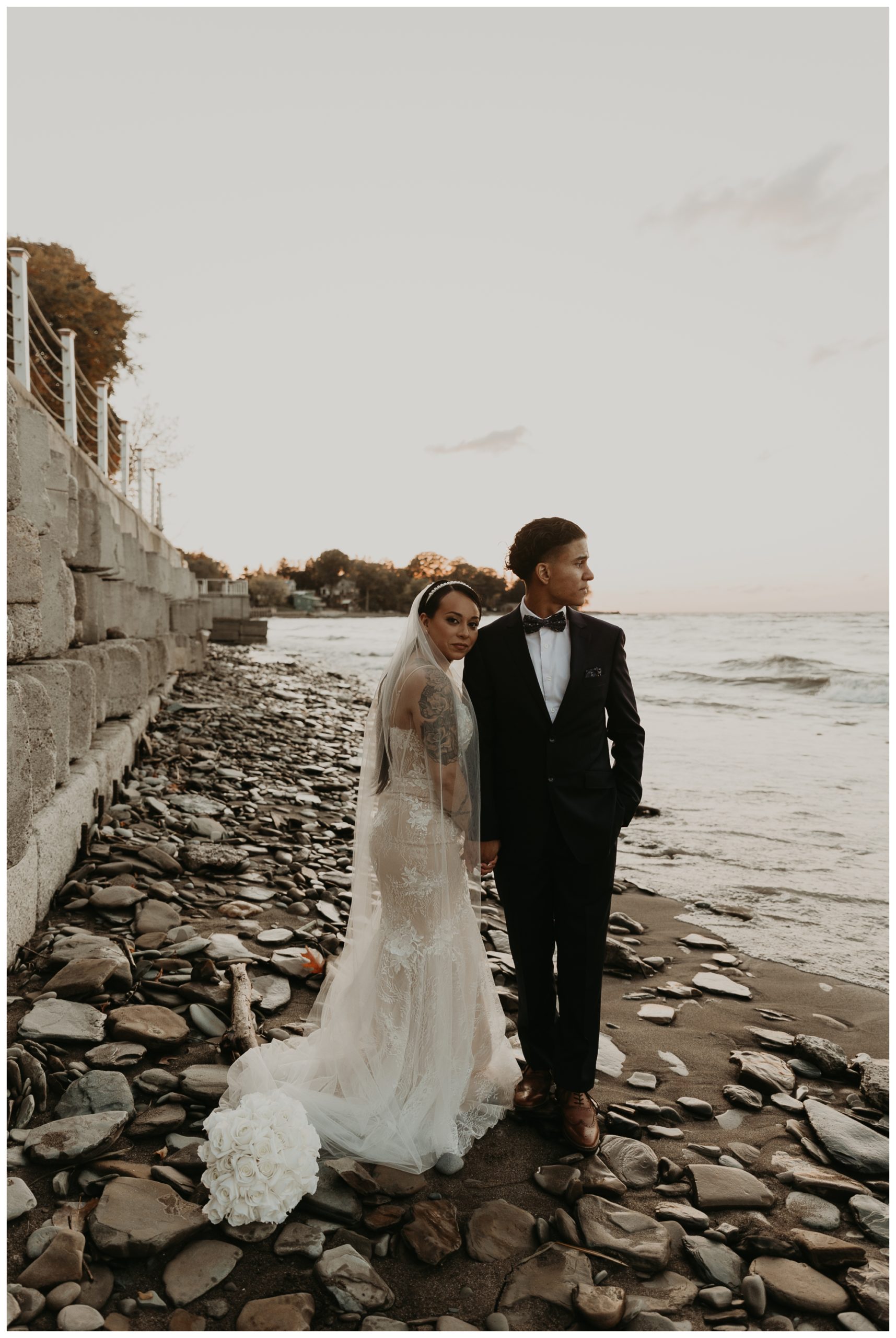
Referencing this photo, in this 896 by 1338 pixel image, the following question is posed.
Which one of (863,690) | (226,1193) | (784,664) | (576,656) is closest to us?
(226,1193)

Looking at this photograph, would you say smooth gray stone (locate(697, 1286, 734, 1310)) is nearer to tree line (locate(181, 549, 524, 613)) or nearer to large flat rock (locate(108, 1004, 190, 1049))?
large flat rock (locate(108, 1004, 190, 1049))

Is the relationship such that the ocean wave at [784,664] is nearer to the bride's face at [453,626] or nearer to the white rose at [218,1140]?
the bride's face at [453,626]

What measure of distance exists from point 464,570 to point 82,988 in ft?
8.60

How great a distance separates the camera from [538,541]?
130 inches

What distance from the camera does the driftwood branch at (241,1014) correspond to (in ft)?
11.1

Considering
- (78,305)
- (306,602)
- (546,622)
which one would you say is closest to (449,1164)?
(546,622)

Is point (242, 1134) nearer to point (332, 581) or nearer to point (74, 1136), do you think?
point (74, 1136)

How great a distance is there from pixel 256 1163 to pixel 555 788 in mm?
1627

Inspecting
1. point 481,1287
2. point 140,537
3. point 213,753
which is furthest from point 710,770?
point 481,1287

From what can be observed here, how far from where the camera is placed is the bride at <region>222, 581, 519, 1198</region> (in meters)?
3.11

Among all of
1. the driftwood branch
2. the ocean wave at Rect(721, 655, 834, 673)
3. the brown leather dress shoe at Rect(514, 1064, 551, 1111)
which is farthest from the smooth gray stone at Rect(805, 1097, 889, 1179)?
the ocean wave at Rect(721, 655, 834, 673)

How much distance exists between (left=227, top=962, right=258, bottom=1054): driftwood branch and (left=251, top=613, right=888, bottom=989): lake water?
11.4 ft

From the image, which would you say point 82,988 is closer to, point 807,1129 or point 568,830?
point 568,830

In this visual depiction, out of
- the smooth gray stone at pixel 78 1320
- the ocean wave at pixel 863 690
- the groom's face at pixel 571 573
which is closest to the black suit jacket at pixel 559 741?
the groom's face at pixel 571 573
